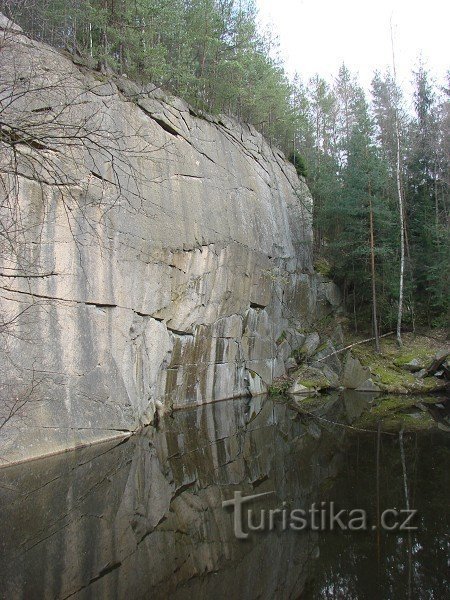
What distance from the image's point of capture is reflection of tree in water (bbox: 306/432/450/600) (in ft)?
14.9

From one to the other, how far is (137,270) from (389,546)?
8.78 m

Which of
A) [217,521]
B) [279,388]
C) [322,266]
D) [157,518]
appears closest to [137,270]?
[157,518]

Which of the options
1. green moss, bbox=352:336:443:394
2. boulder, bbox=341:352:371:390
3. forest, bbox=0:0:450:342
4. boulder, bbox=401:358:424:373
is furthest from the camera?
boulder, bbox=401:358:424:373

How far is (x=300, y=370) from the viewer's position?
63.3 ft

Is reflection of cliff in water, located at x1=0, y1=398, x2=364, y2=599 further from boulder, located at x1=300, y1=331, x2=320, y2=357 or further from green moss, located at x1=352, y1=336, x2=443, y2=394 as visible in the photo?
boulder, located at x1=300, y1=331, x2=320, y2=357

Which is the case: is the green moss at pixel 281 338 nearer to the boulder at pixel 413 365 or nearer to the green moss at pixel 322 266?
the boulder at pixel 413 365

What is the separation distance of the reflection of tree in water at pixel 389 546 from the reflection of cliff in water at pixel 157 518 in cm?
31

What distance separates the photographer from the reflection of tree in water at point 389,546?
4547 mm

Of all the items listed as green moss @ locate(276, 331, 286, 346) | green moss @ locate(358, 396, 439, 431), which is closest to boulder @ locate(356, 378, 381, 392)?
green moss @ locate(358, 396, 439, 431)

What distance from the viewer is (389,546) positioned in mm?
5258

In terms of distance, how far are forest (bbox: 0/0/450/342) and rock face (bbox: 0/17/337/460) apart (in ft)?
4.63

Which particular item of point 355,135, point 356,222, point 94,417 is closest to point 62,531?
point 94,417

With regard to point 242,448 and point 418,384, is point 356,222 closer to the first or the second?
point 418,384

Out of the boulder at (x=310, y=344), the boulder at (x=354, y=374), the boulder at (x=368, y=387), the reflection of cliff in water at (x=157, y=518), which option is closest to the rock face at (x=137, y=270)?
the boulder at (x=310, y=344)
